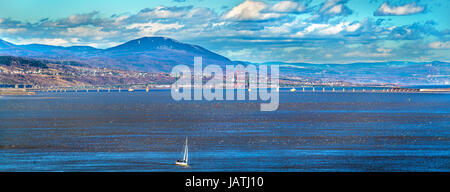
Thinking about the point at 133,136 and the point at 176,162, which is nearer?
the point at 176,162

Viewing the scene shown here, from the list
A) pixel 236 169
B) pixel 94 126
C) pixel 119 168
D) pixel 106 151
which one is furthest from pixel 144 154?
pixel 94 126

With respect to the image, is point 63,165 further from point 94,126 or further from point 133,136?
point 94,126

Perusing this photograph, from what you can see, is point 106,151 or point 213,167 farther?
point 106,151
